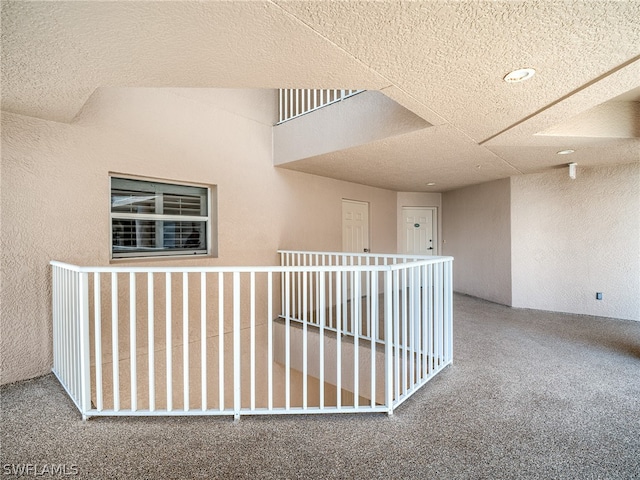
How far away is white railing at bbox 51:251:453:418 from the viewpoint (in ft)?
6.90

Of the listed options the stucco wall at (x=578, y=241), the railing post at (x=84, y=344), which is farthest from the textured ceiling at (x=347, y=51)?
the stucco wall at (x=578, y=241)

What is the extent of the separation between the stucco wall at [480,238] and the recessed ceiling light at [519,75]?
12.5 ft

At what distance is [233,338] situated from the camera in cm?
327

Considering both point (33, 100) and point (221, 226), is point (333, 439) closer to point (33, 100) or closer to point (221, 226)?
point (221, 226)

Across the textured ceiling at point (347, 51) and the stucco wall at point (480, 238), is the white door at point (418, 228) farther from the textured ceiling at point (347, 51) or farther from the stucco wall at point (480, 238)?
the textured ceiling at point (347, 51)

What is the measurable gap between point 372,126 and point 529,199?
132 inches

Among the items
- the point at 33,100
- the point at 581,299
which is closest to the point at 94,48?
the point at 33,100

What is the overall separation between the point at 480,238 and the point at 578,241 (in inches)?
58.2

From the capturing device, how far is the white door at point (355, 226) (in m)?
5.81

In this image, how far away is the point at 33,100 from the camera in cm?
239

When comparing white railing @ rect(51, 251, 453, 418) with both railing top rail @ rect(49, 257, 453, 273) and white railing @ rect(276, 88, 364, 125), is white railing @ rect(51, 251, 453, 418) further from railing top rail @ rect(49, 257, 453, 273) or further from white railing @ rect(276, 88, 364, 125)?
white railing @ rect(276, 88, 364, 125)

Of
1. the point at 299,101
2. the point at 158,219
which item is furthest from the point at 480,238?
the point at 158,219

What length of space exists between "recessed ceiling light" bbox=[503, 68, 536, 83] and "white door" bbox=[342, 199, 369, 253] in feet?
12.6

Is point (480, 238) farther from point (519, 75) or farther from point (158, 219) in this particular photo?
point (158, 219)
